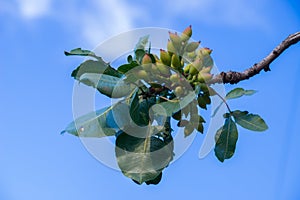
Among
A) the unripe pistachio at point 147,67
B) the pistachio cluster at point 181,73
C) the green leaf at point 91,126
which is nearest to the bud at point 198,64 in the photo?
the pistachio cluster at point 181,73

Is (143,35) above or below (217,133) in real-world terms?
above

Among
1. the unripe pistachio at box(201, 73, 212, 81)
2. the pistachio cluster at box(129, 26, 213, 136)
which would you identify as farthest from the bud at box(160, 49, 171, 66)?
the unripe pistachio at box(201, 73, 212, 81)

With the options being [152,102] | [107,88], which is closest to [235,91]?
[152,102]

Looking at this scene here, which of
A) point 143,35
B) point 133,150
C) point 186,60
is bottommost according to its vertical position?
point 133,150

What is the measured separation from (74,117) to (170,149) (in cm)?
24

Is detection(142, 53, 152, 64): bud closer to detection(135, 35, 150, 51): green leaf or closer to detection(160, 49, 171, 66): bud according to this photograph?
detection(160, 49, 171, 66): bud

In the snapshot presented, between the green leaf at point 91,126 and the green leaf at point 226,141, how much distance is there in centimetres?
26

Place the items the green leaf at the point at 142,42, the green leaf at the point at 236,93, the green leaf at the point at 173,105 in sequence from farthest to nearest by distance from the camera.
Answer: the green leaf at the point at 142,42, the green leaf at the point at 236,93, the green leaf at the point at 173,105

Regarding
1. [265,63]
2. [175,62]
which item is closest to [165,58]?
[175,62]

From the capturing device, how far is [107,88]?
0.99 meters

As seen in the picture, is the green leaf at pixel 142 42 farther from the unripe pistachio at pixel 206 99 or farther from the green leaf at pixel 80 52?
the unripe pistachio at pixel 206 99

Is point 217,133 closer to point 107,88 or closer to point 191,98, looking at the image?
point 191,98

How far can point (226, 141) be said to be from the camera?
1.03 m

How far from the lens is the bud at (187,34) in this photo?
1018mm
